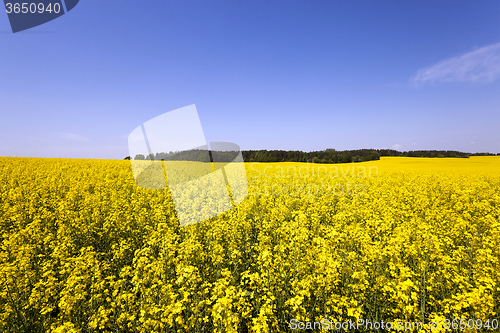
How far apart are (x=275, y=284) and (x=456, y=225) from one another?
23.2ft

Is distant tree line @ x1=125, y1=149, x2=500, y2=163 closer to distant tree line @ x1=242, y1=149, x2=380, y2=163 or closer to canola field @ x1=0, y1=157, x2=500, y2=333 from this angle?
distant tree line @ x1=242, y1=149, x2=380, y2=163

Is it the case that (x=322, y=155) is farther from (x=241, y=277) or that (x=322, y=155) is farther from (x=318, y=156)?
(x=241, y=277)

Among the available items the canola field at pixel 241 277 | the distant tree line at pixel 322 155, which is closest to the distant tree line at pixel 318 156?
the distant tree line at pixel 322 155

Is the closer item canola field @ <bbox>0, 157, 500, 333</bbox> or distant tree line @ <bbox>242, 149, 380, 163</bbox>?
canola field @ <bbox>0, 157, 500, 333</bbox>

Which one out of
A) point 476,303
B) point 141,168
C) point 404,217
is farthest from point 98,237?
Answer: point 141,168

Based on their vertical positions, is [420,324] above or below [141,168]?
below

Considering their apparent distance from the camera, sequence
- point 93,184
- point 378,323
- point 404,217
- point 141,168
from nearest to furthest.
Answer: point 378,323, point 404,217, point 93,184, point 141,168

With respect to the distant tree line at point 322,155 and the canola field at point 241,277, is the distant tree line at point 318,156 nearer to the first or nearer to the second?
Answer: the distant tree line at point 322,155

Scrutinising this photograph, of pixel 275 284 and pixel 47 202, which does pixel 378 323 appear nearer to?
pixel 275 284

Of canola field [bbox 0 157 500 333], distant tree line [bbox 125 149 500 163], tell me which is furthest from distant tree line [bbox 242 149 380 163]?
canola field [bbox 0 157 500 333]

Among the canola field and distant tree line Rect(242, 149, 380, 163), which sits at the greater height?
distant tree line Rect(242, 149, 380, 163)

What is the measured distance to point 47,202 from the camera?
9.75 meters

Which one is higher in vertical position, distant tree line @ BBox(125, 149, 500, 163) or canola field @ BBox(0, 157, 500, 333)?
A: distant tree line @ BBox(125, 149, 500, 163)

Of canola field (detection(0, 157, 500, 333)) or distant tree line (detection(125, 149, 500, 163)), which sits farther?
distant tree line (detection(125, 149, 500, 163))
